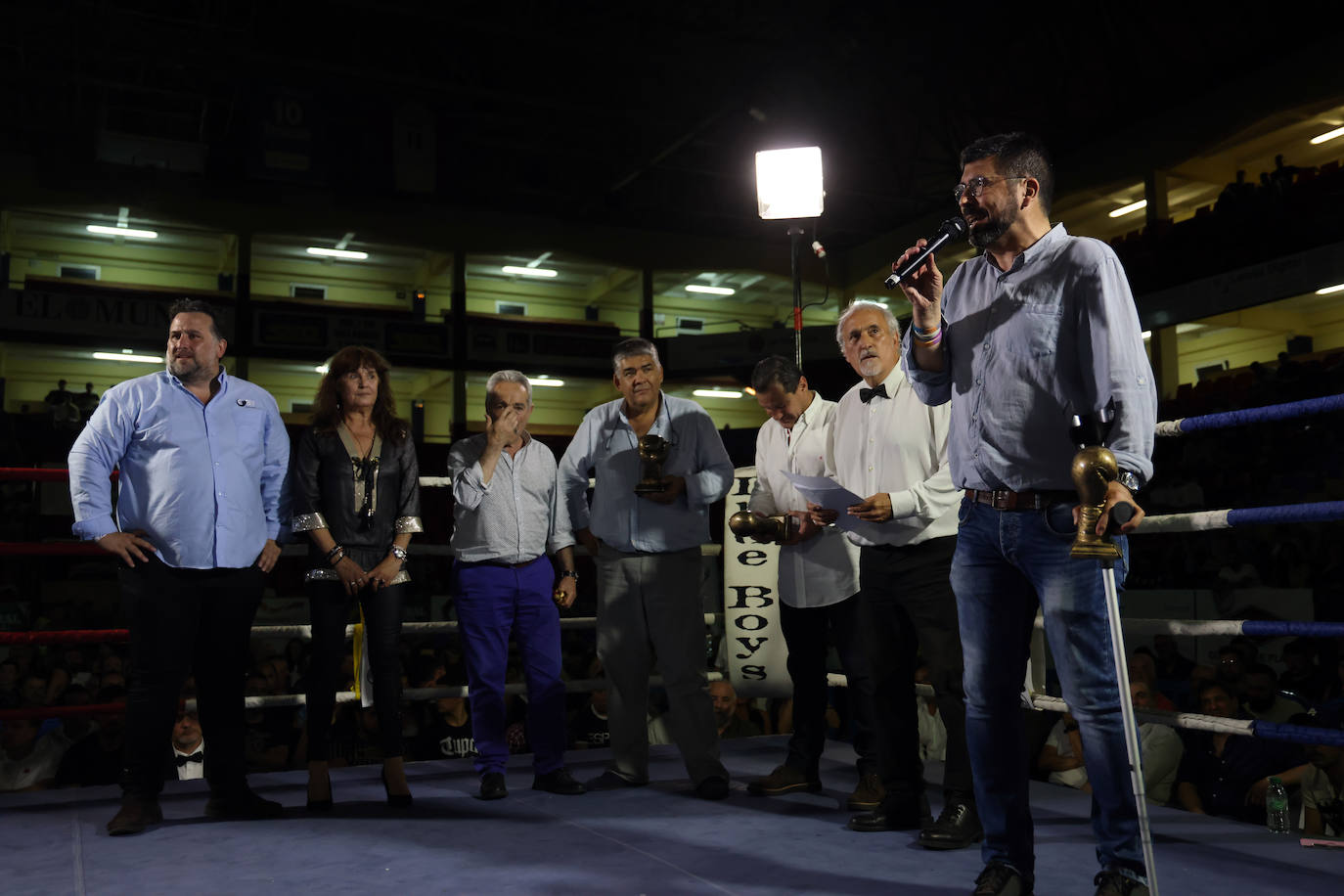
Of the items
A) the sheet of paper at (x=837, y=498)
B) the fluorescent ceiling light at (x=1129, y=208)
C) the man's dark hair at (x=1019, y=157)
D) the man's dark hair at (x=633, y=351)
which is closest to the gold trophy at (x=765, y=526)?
the sheet of paper at (x=837, y=498)

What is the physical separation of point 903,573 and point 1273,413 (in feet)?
2.97

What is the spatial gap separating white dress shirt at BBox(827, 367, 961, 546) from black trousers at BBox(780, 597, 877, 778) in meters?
0.45

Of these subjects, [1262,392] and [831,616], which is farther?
[1262,392]

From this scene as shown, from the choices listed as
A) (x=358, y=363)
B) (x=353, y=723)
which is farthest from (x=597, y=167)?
(x=358, y=363)

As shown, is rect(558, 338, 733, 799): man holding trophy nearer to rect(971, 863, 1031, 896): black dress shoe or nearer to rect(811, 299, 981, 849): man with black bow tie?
rect(811, 299, 981, 849): man with black bow tie

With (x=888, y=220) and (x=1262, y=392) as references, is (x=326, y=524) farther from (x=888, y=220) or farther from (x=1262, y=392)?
(x=888, y=220)

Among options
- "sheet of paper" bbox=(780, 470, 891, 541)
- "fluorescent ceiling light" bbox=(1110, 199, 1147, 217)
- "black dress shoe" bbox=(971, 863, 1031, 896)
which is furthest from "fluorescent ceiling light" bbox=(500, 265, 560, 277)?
"black dress shoe" bbox=(971, 863, 1031, 896)

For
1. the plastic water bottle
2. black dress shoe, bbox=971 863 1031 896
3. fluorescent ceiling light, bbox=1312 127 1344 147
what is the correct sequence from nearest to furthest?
black dress shoe, bbox=971 863 1031 896 → the plastic water bottle → fluorescent ceiling light, bbox=1312 127 1344 147

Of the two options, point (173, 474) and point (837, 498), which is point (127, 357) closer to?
point (173, 474)

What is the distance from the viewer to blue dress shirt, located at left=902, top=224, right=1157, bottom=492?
1747mm

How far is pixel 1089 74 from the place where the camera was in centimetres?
1642

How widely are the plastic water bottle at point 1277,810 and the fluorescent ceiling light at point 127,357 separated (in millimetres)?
20320

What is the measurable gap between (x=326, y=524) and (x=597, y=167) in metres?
19.6

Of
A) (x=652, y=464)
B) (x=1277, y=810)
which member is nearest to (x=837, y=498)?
(x=652, y=464)
